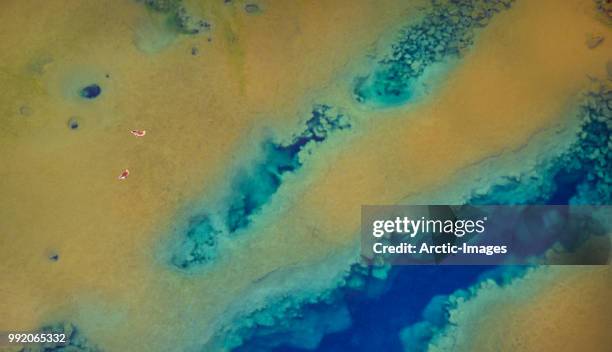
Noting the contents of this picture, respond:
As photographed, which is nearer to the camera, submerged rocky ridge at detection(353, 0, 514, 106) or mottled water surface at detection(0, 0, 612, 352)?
mottled water surface at detection(0, 0, 612, 352)

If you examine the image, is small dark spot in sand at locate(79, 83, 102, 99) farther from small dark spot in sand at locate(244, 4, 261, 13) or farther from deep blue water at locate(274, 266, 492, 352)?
deep blue water at locate(274, 266, 492, 352)

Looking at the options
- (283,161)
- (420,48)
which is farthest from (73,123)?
(420,48)

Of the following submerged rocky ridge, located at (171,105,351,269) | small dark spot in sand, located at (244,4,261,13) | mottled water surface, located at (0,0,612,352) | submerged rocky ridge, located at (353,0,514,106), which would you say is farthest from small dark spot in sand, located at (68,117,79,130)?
submerged rocky ridge, located at (353,0,514,106)

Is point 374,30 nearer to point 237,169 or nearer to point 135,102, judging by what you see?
point 237,169

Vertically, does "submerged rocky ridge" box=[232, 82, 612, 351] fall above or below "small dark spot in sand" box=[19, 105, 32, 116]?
below

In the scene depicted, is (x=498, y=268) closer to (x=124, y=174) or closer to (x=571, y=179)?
(x=571, y=179)

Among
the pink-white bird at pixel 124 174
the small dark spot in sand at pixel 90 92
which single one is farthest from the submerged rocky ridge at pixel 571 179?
the small dark spot in sand at pixel 90 92
